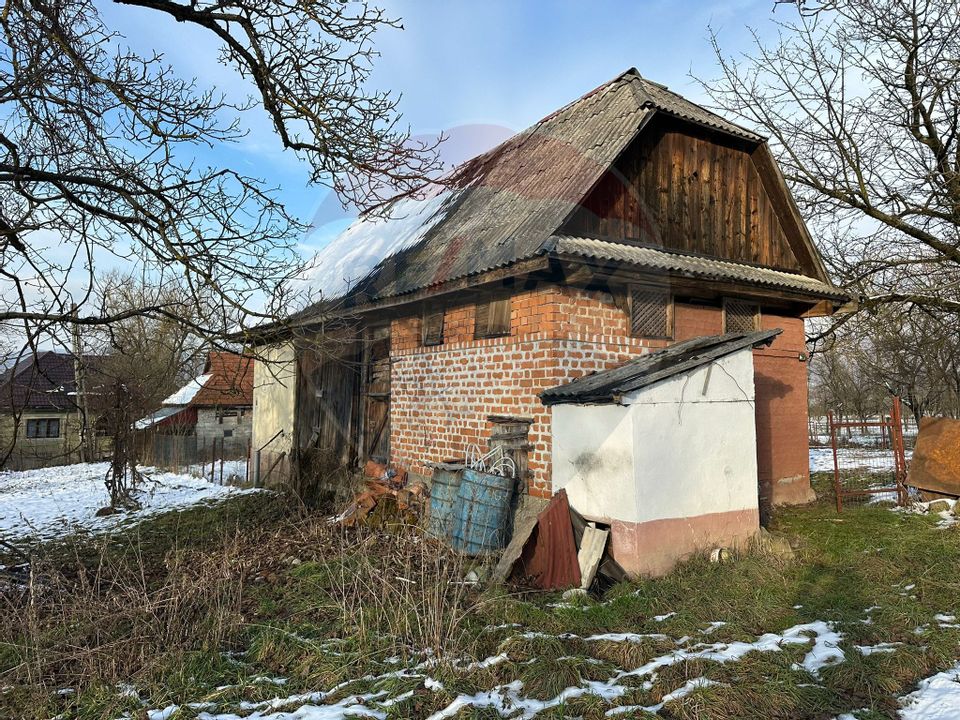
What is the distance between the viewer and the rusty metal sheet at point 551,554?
5.46 m

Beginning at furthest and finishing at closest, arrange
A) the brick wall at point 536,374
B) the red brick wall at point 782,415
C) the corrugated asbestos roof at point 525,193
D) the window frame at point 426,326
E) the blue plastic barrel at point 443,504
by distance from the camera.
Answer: the red brick wall at point 782,415, the window frame at point 426,326, the corrugated asbestos roof at point 525,193, the brick wall at point 536,374, the blue plastic barrel at point 443,504

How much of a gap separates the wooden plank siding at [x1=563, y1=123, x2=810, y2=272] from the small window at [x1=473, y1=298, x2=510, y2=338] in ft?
3.99

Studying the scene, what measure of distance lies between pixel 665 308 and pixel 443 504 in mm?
3702

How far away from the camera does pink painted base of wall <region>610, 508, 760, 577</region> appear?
17.8 ft

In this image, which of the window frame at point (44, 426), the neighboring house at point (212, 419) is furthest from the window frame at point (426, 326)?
the window frame at point (44, 426)

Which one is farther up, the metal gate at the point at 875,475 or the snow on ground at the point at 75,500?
the metal gate at the point at 875,475

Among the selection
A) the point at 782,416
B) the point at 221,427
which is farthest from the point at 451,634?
the point at 221,427

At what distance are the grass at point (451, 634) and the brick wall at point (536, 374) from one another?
192 centimetres

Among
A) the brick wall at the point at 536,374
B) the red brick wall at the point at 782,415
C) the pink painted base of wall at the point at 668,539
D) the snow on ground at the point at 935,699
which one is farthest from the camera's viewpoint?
the red brick wall at the point at 782,415

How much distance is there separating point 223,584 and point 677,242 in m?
6.50

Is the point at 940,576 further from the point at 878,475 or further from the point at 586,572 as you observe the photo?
the point at 878,475

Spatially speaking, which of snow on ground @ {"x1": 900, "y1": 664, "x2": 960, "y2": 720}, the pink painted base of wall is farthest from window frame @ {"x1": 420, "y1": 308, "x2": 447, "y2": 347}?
snow on ground @ {"x1": 900, "y1": 664, "x2": 960, "y2": 720}

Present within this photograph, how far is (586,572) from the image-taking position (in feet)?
17.7

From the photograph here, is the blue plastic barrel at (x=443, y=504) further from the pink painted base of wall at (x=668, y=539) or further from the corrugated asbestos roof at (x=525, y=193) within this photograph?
the corrugated asbestos roof at (x=525, y=193)
